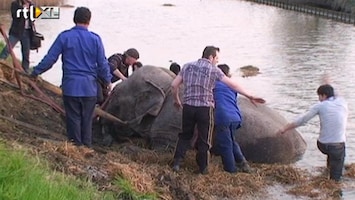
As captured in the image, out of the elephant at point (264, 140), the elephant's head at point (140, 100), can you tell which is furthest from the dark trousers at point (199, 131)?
the elephant at point (264, 140)

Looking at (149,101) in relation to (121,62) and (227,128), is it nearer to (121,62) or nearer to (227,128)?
(121,62)

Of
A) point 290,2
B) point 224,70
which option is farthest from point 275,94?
point 290,2

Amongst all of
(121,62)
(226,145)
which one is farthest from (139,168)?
(121,62)

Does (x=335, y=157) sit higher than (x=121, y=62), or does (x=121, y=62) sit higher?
(x=121, y=62)

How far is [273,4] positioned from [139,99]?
49.3 metres

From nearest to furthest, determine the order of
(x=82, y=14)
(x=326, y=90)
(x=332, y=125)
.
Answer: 1. (x=82, y=14)
2. (x=332, y=125)
3. (x=326, y=90)

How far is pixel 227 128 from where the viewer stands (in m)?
9.00

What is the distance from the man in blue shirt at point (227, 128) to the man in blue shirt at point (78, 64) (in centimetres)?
152

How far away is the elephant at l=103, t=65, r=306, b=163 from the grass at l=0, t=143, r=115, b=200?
12.0ft

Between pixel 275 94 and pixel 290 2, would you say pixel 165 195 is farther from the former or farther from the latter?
pixel 290 2

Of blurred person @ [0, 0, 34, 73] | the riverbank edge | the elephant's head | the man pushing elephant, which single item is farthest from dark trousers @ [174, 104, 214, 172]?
the riverbank edge

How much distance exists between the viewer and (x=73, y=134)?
866cm

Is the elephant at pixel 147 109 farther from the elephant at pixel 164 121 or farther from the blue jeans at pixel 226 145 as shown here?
the blue jeans at pixel 226 145

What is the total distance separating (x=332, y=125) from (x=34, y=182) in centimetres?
457
